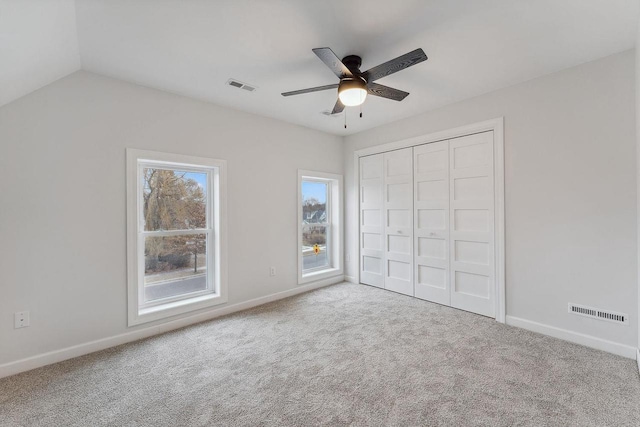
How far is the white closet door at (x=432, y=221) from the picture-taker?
3.64 meters

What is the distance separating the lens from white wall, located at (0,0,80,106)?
63.5 inches

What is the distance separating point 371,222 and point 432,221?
1.07 meters

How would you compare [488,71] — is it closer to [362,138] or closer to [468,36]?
[468,36]

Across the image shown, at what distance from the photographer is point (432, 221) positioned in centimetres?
377

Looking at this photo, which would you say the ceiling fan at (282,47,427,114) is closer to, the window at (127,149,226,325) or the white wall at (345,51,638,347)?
the white wall at (345,51,638,347)

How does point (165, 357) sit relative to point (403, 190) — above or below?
below

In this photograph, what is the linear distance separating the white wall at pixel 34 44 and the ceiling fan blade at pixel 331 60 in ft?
5.28

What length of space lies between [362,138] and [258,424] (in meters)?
4.09

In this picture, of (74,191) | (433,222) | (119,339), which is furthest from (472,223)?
(74,191)

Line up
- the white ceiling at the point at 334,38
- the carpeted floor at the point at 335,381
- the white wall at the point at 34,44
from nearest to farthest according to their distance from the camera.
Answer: the white wall at the point at 34,44 → the carpeted floor at the point at 335,381 → the white ceiling at the point at 334,38

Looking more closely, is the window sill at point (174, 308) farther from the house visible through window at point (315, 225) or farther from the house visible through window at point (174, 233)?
the house visible through window at point (315, 225)

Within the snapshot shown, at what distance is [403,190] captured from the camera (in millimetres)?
4105

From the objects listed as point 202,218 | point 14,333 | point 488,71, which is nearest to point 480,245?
point 488,71

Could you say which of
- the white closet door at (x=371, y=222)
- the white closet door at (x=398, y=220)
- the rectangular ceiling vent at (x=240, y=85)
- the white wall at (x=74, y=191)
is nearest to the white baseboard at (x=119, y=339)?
the white wall at (x=74, y=191)
